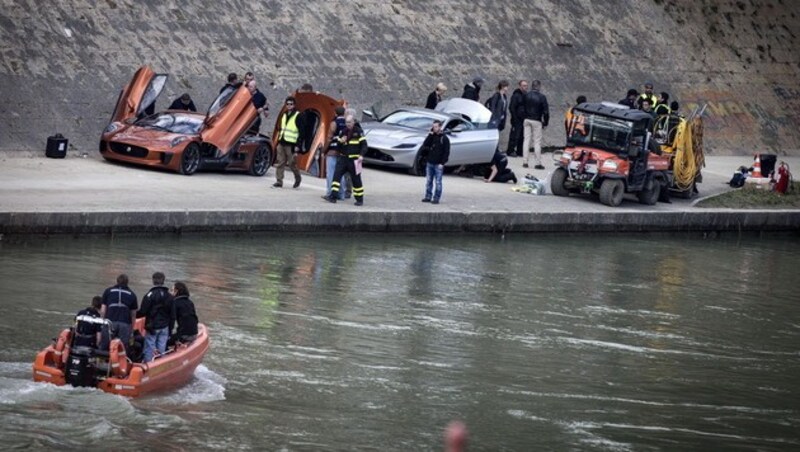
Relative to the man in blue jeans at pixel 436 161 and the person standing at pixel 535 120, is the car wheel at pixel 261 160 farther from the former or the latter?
the person standing at pixel 535 120

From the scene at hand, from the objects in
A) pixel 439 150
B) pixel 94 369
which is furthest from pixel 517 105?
pixel 94 369

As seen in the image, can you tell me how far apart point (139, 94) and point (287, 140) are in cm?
332

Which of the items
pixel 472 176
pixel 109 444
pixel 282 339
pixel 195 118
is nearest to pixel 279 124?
pixel 195 118

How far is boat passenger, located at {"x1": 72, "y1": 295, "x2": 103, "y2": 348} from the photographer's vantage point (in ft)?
50.4

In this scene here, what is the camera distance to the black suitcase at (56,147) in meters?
29.3

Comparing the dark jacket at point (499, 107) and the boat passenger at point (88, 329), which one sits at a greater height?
the dark jacket at point (499, 107)

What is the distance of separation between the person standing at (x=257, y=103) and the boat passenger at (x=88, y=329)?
1396 cm

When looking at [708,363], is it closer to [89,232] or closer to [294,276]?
[294,276]

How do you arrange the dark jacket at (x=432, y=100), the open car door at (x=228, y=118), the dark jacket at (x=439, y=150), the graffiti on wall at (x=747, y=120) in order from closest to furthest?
the dark jacket at (x=439, y=150), the open car door at (x=228, y=118), the dark jacket at (x=432, y=100), the graffiti on wall at (x=747, y=120)

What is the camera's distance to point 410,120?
32719 millimetres

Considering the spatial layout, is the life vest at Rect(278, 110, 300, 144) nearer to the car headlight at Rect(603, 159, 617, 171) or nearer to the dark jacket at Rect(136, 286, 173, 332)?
the car headlight at Rect(603, 159, 617, 171)

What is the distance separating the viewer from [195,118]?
29.0 metres

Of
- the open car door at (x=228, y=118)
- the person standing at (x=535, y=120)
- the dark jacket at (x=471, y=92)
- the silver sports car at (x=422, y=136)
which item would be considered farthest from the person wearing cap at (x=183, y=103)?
the person standing at (x=535, y=120)

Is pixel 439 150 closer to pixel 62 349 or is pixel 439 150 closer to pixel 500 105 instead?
pixel 500 105
